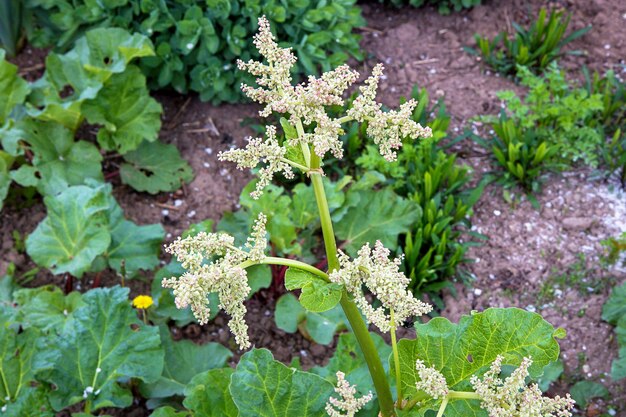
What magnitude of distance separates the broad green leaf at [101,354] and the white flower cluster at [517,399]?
1480mm

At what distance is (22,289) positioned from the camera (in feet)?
11.0

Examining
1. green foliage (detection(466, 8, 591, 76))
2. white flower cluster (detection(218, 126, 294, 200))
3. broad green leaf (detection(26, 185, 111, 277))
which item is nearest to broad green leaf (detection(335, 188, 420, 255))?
broad green leaf (detection(26, 185, 111, 277))

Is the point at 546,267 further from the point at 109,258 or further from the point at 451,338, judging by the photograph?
the point at 109,258

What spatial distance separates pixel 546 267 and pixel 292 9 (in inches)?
72.6

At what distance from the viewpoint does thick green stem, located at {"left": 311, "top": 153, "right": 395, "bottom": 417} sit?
185cm

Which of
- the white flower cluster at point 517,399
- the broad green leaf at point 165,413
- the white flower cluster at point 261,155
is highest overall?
the white flower cluster at point 261,155

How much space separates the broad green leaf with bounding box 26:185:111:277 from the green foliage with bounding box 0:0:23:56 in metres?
1.44

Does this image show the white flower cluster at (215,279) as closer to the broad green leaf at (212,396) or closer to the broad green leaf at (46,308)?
the broad green leaf at (212,396)

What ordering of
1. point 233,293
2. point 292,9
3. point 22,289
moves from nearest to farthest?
point 233,293
point 22,289
point 292,9

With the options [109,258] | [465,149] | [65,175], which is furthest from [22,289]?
[465,149]

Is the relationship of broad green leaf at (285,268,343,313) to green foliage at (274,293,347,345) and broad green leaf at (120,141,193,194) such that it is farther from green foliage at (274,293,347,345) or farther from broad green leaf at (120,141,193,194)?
A: broad green leaf at (120,141,193,194)

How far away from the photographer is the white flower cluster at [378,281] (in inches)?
68.4

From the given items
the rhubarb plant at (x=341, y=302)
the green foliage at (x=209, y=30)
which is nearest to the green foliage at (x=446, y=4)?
the green foliage at (x=209, y=30)

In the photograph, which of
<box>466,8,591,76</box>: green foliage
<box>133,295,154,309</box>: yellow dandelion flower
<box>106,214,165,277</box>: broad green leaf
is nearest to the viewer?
<box>133,295,154,309</box>: yellow dandelion flower
